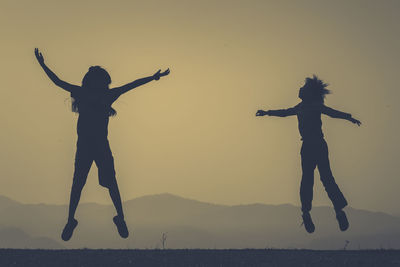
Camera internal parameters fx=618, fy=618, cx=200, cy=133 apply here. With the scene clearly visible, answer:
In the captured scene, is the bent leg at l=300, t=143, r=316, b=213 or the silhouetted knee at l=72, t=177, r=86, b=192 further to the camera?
the bent leg at l=300, t=143, r=316, b=213

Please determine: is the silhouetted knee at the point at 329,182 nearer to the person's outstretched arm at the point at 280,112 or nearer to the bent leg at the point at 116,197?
the person's outstretched arm at the point at 280,112

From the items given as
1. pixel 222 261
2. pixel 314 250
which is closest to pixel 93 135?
pixel 222 261

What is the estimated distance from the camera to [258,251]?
469 inches

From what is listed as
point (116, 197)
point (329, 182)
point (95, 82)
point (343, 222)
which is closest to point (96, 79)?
point (95, 82)

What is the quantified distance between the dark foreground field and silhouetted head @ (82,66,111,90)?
3.20m

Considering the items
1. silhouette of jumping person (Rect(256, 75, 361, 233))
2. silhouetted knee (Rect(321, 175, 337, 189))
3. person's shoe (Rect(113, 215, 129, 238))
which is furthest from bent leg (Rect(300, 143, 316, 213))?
person's shoe (Rect(113, 215, 129, 238))

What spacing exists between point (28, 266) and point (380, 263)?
5.97 meters

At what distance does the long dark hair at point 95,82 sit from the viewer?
1218cm

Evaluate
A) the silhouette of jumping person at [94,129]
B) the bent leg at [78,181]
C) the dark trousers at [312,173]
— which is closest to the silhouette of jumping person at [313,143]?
the dark trousers at [312,173]

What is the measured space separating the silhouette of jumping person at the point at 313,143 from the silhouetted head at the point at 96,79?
3.90 m

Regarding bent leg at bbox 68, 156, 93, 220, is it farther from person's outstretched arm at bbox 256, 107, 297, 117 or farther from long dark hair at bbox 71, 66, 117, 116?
person's outstretched arm at bbox 256, 107, 297, 117

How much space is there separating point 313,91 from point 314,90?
0.04 metres

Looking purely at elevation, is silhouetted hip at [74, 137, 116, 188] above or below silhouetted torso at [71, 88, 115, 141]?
below

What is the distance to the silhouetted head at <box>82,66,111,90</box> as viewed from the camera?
12266mm
